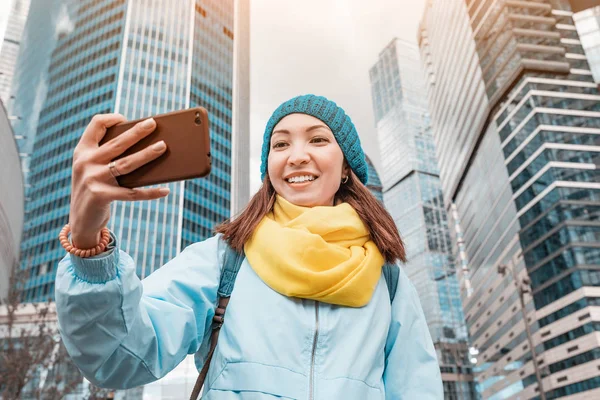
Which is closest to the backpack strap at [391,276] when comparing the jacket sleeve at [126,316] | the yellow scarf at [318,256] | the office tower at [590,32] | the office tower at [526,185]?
the yellow scarf at [318,256]

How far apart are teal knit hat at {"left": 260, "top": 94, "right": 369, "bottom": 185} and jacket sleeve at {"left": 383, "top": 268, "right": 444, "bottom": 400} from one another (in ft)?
2.10

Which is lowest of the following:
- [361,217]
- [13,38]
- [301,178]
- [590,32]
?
[361,217]

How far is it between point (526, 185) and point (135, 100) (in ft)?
191

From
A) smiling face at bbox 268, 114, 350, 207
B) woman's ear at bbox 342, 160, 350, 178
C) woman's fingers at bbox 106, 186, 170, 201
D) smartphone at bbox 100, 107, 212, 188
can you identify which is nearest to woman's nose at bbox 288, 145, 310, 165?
smiling face at bbox 268, 114, 350, 207

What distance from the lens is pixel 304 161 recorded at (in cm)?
212

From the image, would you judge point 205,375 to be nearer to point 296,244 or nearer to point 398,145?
point 296,244

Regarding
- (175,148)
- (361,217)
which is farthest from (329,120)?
(175,148)

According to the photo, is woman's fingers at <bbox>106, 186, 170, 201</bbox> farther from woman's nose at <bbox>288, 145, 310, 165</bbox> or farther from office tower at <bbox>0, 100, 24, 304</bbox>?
office tower at <bbox>0, 100, 24, 304</bbox>

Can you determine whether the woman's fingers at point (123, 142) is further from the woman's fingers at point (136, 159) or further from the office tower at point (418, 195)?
the office tower at point (418, 195)

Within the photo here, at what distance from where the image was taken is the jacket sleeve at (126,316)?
127 centimetres

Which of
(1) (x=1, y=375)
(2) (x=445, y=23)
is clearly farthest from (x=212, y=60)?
(1) (x=1, y=375)

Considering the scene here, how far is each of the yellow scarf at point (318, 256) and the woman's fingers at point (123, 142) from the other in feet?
2.30

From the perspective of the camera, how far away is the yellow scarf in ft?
5.58

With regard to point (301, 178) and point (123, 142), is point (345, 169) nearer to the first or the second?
point (301, 178)
